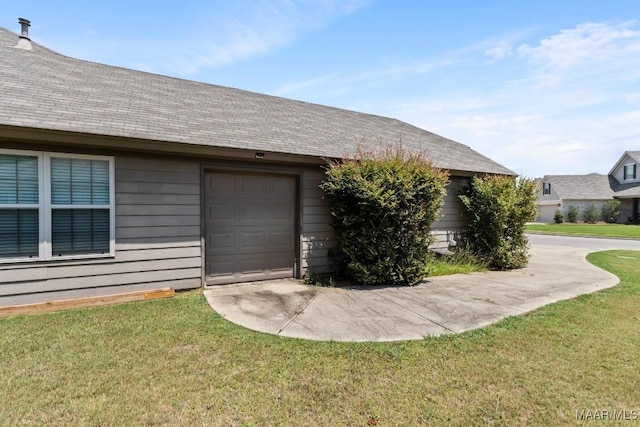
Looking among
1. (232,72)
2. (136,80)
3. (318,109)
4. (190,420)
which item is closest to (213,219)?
(190,420)

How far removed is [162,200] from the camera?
209 inches

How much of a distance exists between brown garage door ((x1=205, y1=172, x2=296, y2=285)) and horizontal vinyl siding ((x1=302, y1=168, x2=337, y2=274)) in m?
0.26

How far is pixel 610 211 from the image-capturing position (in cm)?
2923

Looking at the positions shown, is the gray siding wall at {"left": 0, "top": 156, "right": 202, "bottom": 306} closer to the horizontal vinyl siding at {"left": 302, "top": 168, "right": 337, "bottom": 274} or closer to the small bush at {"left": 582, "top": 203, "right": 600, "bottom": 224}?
the horizontal vinyl siding at {"left": 302, "top": 168, "right": 337, "bottom": 274}

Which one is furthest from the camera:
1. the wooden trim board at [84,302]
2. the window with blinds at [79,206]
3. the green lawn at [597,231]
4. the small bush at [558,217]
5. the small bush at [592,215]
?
the small bush at [558,217]

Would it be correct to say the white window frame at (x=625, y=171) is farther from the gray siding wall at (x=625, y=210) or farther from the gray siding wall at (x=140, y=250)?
the gray siding wall at (x=140, y=250)

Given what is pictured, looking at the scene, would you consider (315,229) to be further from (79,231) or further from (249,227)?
(79,231)

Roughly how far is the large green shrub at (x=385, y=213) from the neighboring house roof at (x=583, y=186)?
3447 cm

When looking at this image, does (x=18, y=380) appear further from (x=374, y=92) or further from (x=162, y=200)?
(x=374, y=92)

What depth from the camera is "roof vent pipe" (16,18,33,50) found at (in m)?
7.11

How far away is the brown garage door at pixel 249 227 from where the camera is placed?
5.84 metres

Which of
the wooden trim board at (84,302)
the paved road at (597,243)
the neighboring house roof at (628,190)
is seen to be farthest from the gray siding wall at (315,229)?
the neighboring house roof at (628,190)

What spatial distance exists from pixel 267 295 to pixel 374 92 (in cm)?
952

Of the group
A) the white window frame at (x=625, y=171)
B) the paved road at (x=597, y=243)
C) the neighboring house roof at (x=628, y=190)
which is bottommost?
the paved road at (x=597, y=243)
